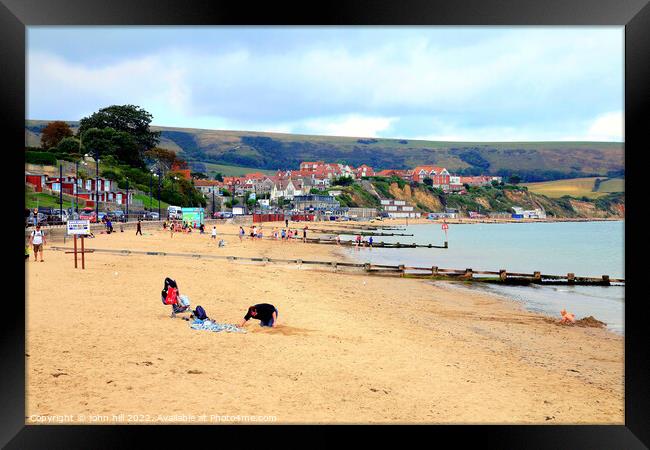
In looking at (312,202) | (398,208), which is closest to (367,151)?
(398,208)

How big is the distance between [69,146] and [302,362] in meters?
54.7

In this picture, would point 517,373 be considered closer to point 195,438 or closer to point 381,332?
point 381,332

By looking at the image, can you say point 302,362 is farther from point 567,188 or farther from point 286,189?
point 567,188

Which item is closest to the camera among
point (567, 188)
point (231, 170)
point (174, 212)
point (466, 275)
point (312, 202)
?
point (466, 275)

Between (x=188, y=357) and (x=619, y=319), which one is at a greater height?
(x=188, y=357)

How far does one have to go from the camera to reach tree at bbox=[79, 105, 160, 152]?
59.2 m

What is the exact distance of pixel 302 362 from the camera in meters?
7.59

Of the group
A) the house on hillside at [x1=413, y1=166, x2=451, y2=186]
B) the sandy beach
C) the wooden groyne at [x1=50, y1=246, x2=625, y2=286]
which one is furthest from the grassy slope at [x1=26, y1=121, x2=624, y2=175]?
the sandy beach

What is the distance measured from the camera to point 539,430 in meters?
5.11

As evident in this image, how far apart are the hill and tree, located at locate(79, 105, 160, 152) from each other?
58.8 m

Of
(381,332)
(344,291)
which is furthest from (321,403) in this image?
(344,291)

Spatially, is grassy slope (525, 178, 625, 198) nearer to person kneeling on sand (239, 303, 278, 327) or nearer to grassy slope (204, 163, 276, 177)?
grassy slope (204, 163, 276, 177)
